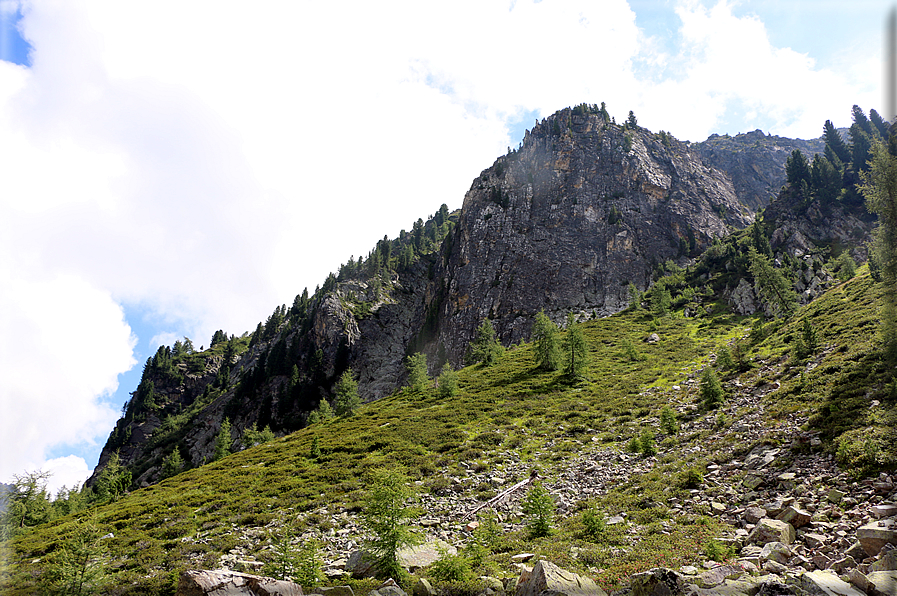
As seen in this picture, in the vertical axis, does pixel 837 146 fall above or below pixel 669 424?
above

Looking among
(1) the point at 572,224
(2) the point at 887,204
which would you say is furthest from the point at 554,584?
(1) the point at 572,224

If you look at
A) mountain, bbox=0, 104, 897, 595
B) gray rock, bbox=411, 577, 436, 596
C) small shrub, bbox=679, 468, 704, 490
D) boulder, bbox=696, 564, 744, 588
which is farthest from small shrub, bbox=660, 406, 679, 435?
gray rock, bbox=411, 577, 436, 596

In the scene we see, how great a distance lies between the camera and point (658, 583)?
798 centimetres

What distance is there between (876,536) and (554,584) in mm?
Answer: 6740

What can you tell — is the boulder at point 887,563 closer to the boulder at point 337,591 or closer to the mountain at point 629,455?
the mountain at point 629,455

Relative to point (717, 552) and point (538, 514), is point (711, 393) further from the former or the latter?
point (717, 552)

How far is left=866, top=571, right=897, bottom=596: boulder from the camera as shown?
248 inches

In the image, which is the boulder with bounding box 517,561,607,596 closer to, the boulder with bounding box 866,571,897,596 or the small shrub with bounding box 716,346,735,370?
the boulder with bounding box 866,571,897,596

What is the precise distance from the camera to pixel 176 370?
18388cm

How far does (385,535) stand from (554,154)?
153360 mm

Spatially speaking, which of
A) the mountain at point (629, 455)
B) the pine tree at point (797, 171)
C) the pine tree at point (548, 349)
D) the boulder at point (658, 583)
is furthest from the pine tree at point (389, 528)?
the pine tree at point (797, 171)

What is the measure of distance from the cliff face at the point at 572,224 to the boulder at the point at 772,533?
9999cm

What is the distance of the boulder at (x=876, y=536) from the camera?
7762mm

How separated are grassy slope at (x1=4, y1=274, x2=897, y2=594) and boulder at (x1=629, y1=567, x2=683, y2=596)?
1.33 m
